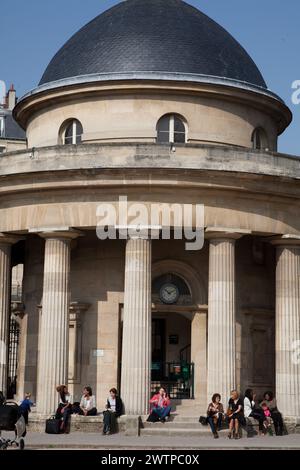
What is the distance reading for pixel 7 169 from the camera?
31.1 m

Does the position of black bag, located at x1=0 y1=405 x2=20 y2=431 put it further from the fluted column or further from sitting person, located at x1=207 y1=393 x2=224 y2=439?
sitting person, located at x1=207 y1=393 x2=224 y2=439

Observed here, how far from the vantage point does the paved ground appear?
25.1 m

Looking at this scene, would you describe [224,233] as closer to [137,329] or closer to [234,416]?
[137,329]

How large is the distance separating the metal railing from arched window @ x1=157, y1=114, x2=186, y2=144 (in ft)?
27.9

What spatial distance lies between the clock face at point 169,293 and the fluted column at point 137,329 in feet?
9.66

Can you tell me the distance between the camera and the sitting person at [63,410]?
28969mm

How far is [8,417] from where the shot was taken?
2252 cm

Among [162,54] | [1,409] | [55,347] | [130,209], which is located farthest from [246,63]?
[1,409]

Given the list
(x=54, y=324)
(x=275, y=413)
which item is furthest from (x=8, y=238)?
(x=275, y=413)

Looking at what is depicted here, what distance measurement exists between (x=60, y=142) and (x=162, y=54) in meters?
5.26

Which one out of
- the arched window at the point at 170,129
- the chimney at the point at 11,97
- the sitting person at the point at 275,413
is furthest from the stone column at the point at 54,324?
the chimney at the point at 11,97

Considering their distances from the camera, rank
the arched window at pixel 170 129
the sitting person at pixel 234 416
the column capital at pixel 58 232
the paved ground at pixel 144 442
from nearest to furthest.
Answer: the paved ground at pixel 144 442 < the sitting person at pixel 234 416 < the column capital at pixel 58 232 < the arched window at pixel 170 129

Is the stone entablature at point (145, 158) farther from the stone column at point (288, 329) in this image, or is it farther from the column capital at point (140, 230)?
the stone column at point (288, 329)

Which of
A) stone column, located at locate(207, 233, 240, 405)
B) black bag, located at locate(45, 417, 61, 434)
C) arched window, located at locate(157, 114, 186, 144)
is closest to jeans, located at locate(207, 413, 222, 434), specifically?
stone column, located at locate(207, 233, 240, 405)
